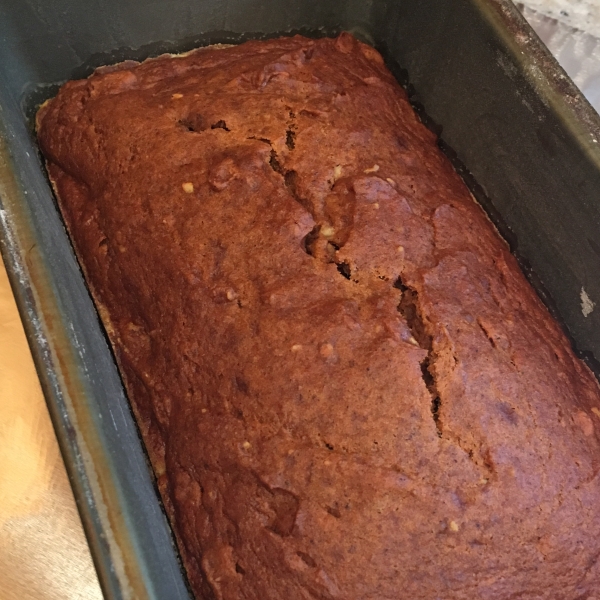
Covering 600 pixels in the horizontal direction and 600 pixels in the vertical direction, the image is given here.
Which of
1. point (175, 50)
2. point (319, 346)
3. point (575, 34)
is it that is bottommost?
point (319, 346)

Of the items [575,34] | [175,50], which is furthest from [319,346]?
[575,34]

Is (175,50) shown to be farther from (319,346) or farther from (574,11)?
(574,11)

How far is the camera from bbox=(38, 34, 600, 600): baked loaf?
1007 millimetres

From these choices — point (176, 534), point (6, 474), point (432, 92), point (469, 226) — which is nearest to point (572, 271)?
point (469, 226)

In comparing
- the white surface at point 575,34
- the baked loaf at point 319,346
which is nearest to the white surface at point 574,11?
the white surface at point 575,34

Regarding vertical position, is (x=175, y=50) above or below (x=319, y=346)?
above

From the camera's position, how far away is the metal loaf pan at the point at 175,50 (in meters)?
0.92

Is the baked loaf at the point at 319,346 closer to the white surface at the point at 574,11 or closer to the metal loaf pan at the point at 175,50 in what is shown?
the metal loaf pan at the point at 175,50

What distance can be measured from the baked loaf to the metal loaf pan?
9 cm

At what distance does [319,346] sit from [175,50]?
87cm

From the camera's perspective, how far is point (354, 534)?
993 mm

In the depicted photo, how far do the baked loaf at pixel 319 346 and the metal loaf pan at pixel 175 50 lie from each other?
0.09 m

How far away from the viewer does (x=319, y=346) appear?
106cm

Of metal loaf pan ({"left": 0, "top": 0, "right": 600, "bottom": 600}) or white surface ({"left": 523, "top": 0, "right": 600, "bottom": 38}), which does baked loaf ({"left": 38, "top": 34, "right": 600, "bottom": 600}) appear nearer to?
metal loaf pan ({"left": 0, "top": 0, "right": 600, "bottom": 600})
